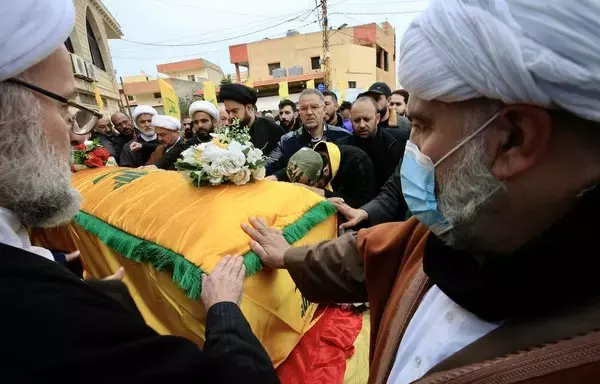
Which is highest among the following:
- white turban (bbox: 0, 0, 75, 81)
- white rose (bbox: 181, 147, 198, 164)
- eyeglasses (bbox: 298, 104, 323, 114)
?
white turban (bbox: 0, 0, 75, 81)

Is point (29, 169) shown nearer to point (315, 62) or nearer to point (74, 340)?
point (74, 340)

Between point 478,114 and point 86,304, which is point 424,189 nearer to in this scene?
point 478,114

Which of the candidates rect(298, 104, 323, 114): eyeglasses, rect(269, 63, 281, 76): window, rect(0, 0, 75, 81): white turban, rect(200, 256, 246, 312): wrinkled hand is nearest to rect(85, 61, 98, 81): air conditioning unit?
rect(298, 104, 323, 114): eyeglasses

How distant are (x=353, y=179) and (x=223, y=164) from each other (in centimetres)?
113

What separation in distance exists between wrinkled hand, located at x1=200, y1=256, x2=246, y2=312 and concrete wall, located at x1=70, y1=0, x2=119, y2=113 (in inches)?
617

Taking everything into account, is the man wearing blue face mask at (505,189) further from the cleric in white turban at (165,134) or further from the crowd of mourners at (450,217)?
the cleric in white turban at (165,134)

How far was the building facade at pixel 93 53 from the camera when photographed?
579 inches

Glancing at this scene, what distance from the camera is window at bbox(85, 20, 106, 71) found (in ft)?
58.1

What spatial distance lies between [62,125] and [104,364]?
680mm

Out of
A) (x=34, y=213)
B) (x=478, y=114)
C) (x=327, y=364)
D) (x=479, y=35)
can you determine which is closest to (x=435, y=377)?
(x=478, y=114)

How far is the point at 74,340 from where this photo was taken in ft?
2.13

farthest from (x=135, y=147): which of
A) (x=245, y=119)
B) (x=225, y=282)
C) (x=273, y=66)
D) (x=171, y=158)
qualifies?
(x=273, y=66)

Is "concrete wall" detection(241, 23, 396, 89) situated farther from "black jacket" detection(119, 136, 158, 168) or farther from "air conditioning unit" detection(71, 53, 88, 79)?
"black jacket" detection(119, 136, 158, 168)

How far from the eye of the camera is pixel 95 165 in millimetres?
3635
